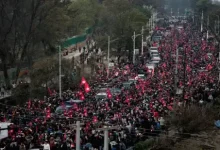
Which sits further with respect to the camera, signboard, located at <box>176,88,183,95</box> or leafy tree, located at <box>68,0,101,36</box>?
leafy tree, located at <box>68,0,101,36</box>

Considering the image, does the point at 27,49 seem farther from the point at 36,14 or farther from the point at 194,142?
the point at 194,142

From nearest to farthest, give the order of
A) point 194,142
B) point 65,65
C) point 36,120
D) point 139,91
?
point 36,120 → point 194,142 → point 139,91 → point 65,65

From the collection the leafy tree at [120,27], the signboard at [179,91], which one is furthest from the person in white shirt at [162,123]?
the leafy tree at [120,27]

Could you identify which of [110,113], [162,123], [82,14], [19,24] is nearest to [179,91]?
[162,123]

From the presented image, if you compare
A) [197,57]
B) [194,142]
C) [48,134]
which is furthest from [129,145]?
[197,57]

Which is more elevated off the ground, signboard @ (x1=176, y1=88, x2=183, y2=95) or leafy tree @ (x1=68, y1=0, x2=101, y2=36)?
leafy tree @ (x1=68, y1=0, x2=101, y2=36)

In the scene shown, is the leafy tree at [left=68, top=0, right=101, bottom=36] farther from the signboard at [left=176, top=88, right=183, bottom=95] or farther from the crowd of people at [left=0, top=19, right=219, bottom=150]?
the signboard at [left=176, top=88, right=183, bottom=95]

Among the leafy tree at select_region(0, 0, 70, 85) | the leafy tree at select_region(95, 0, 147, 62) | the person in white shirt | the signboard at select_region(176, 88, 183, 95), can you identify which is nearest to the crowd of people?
the person in white shirt

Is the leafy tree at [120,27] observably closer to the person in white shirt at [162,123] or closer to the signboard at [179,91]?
the signboard at [179,91]

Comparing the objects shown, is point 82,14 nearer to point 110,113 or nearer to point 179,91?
point 179,91
